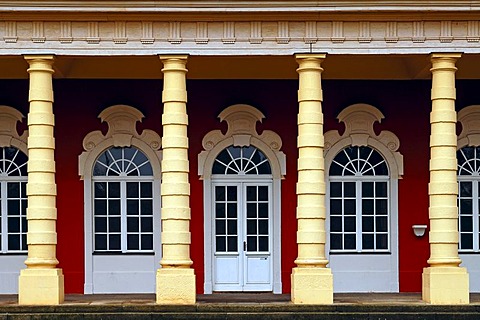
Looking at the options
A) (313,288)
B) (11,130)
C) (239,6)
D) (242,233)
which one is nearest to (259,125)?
(242,233)

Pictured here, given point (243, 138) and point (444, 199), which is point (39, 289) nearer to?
point (243, 138)

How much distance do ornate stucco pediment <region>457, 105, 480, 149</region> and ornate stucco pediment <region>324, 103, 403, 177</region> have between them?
1325 mm

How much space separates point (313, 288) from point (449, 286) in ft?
7.62

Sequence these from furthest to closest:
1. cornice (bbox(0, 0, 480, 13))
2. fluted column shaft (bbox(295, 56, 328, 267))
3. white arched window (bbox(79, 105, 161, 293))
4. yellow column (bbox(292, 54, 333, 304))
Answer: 1. white arched window (bbox(79, 105, 161, 293))
2. fluted column shaft (bbox(295, 56, 328, 267))
3. yellow column (bbox(292, 54, 333, 304))
4. cornice (bbox(0, 0, 480, 13))

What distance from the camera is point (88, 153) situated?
2014cm

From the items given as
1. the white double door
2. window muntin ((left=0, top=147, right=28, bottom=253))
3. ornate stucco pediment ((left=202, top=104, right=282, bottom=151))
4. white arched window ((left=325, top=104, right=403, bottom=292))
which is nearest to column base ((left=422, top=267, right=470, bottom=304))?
white arched window ((left=325, top=104, right=403, bottom=292))

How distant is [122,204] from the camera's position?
20.2m

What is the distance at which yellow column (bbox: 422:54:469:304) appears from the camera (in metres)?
17.2

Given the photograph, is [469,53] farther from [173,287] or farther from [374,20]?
[173,287]

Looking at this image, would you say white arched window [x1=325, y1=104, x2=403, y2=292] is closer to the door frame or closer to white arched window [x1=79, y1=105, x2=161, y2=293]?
the door frame

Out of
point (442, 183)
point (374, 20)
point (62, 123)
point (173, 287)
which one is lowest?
point (173, 287)

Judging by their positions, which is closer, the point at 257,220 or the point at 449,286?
the point at 449,286

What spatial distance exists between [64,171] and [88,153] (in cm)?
61

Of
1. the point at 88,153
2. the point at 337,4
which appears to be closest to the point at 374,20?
the point at 337,4
